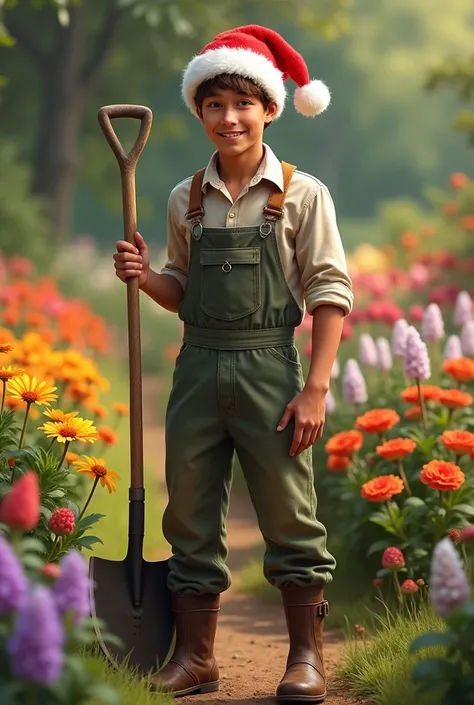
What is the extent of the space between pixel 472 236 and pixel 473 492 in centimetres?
671

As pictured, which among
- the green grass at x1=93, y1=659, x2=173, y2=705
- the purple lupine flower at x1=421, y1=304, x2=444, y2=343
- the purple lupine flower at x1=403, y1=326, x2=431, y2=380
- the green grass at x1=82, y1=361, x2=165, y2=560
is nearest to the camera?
the green grass at x1=93, y1=659, x2=173, y2=705

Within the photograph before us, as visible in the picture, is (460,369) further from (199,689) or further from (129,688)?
(129,688)

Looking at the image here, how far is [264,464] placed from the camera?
11.1ft

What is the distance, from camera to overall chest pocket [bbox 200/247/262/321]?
133 inches

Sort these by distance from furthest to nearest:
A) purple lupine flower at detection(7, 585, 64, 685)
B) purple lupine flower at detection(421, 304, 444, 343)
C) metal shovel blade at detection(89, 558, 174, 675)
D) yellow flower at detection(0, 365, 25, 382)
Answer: purple lupine flower at detection(421, 304, 444, 343), yellow flower at detection(0, 365, 25, 382), metal shovel blade at detection(89, 558, 174, 675), purple lupine flower at detection(7, 585, 64, 685)

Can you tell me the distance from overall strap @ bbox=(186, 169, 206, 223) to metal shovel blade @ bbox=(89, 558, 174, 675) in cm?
105

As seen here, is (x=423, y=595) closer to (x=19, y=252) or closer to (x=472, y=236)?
(x=472, y=236)

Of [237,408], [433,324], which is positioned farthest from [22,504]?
[433,324]

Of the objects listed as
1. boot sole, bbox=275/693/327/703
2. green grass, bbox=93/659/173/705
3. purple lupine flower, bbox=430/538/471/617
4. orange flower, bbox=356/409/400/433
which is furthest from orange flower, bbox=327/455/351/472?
purple lupine flower, bbox=430/538/471/617

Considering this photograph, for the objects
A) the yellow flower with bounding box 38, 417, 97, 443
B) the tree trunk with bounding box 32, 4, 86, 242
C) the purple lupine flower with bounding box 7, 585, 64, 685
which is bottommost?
the purple lupine flower with bounding box 7, 585, 64, 685

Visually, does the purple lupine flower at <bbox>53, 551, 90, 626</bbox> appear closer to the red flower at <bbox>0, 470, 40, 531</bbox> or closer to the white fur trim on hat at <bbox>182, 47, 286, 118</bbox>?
the red flower at <bbox>0, 470, 40, 531</bbox>

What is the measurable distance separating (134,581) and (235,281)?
95 centimetres

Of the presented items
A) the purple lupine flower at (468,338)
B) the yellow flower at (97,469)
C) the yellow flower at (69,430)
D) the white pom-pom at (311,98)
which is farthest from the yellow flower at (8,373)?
the purple lupine flower at (468,338)

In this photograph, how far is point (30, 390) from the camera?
3609 mm
